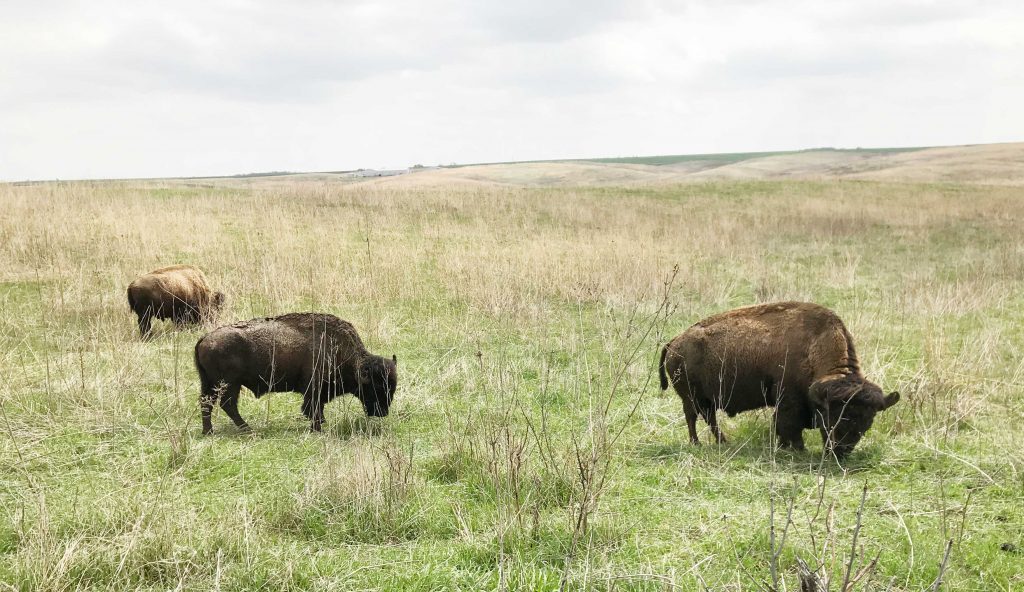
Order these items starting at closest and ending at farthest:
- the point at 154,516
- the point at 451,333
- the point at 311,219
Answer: the point at 154,516 → the point at 451,333 → the point at 311,219

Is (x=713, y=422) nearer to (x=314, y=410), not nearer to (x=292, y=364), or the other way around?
(x=314, y=410)

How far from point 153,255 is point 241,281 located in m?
2.80

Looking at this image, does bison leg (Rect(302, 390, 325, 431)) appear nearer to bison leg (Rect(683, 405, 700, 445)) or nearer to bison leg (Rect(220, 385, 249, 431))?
bison leg (Rect(220, 385, 249, 431))

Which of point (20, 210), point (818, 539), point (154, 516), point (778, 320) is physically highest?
point (20, 210)

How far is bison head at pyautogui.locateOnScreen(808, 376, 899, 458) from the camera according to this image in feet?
18.8

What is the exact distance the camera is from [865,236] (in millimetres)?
22906

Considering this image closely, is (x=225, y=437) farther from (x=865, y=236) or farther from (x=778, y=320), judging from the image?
(x=865, y=236)

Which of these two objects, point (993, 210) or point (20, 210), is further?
point (993, 210)

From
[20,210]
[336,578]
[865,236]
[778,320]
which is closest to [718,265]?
[865,236]

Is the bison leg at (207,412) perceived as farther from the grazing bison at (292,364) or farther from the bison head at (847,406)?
the bison head at (847,406)

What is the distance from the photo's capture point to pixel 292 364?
7012 mm

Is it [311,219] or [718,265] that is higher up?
[311,219]

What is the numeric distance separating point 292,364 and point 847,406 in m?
5.33

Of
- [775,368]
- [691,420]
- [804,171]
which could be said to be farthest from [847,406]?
[804,171]
